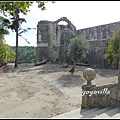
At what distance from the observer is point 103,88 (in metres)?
5.35

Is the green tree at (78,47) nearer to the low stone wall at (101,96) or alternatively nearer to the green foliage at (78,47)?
the green foliage at (78,47)

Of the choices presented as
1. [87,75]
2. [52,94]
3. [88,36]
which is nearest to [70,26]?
[88,36]

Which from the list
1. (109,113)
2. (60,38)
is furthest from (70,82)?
(60,38)

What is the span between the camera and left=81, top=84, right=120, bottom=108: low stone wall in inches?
204

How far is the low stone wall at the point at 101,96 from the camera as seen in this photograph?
204 inches

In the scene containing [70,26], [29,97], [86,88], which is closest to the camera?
[86,88]

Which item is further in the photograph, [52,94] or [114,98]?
[52,94]

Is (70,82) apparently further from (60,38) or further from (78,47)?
(60,38)

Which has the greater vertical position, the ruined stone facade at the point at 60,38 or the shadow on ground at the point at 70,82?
the ruined stone facade at the point at 60,38

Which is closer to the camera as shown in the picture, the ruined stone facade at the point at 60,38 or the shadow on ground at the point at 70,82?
the shadow on ground at the point at 70,82

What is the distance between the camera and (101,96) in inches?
214

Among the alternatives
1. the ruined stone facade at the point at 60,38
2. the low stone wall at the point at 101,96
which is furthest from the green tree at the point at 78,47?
the low stone wall at the point at 101,96

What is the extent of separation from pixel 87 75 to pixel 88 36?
26.1 meters

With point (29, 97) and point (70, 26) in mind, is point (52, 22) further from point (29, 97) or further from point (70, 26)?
point (29, 97)
